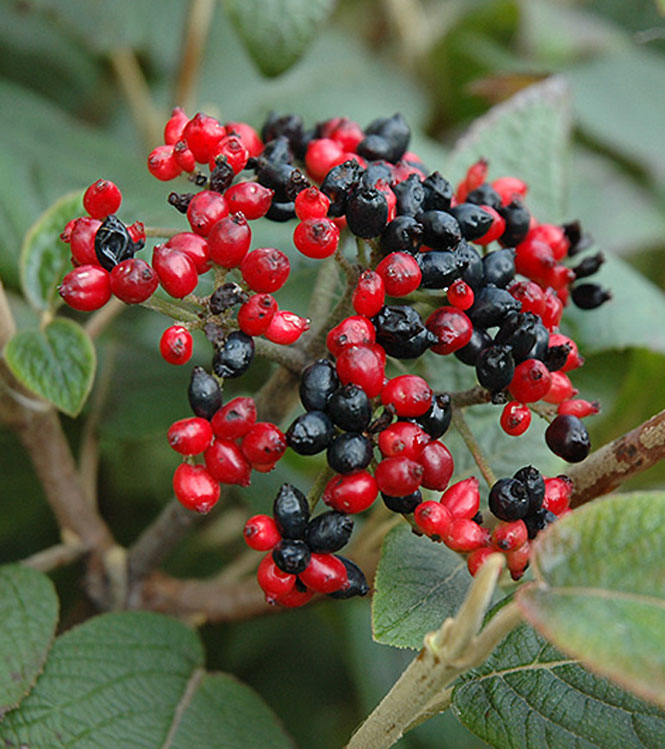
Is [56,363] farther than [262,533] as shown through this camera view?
Yes

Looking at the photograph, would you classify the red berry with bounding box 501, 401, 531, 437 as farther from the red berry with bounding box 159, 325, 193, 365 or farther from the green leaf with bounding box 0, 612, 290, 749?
the green leaf with bounding box 0, 612, 290, 749

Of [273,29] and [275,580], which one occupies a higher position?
[273,29]

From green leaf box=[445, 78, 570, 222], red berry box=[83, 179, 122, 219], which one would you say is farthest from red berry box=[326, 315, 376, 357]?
green leaf box=[445, 78, 570, 222]

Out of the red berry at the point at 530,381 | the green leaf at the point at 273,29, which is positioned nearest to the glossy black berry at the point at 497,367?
the red berry at the point at 530,381

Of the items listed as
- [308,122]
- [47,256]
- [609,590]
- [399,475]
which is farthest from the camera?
[308,122]

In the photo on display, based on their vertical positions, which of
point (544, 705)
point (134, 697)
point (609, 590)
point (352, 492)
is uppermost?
point (609, 590)

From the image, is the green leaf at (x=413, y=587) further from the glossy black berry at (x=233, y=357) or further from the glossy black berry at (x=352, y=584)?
the glossy black berry at (x=233, y=357)

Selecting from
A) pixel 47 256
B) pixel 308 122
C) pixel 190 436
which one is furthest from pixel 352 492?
pixel 308 122

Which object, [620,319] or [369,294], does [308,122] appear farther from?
[369,294]

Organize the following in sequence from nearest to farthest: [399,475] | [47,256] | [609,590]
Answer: [609,590], [399,475], [47,256]
